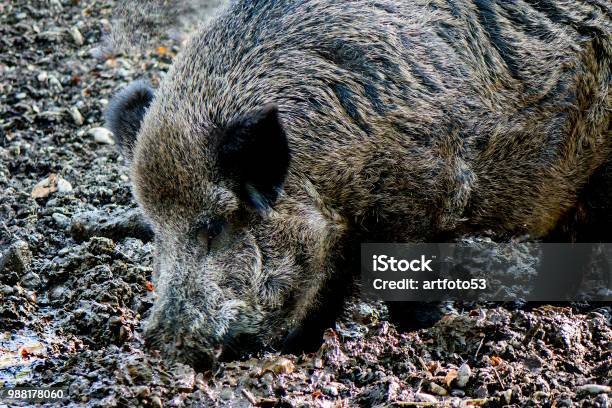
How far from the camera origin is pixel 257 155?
538 centimetres

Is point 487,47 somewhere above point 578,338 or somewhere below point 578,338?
above

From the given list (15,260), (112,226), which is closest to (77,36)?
(112,226)

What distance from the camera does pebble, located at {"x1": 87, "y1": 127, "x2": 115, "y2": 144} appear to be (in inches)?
364

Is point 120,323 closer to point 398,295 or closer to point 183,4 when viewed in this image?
point 398,295

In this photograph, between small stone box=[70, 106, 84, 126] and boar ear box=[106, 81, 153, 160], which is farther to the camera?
small stone box=[70, 106, 84, 126]

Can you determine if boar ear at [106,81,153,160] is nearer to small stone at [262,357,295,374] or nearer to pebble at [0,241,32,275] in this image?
pebble at [0,241,32,275]

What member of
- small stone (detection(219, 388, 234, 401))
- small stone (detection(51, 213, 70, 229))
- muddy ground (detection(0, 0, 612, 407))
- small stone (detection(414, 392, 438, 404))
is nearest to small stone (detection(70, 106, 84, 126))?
muddy ground (detection(0, 0, 612, 407))

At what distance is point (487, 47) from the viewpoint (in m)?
6.14

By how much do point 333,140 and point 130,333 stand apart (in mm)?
1965

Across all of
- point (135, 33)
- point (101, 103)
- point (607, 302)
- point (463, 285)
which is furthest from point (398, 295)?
point (135, 33)

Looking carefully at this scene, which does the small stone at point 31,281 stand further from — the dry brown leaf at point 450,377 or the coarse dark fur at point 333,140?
the dry brown leaf at point 450,377

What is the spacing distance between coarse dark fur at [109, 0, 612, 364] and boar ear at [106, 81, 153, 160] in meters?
0.03

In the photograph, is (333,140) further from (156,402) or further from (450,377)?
(156,402)

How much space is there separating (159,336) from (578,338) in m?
2.46
